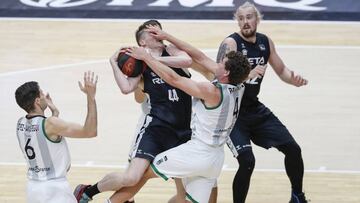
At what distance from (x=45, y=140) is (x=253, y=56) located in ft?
8.93

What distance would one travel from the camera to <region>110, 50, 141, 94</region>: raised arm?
9.02m

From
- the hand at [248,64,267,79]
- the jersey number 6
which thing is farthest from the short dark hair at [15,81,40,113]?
the hand at [248,64,267,79]

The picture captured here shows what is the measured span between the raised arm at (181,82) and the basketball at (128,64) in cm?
22

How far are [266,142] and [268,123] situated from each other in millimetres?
201

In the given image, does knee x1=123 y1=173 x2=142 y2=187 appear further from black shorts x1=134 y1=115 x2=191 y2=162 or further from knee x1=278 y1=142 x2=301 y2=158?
knee x1=278 y1=142 x2=301 y2=158

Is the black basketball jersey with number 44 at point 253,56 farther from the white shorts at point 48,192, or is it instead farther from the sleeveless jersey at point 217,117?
the white shorts at point 48,192

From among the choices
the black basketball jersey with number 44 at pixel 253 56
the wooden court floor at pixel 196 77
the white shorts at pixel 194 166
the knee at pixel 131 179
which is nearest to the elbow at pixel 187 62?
the white shorts at pixel 194 166

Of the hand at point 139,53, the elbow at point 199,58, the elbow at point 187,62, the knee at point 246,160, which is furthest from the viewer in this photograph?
the knee at point 246,160

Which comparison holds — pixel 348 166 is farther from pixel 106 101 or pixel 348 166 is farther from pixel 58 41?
pixel 58 41

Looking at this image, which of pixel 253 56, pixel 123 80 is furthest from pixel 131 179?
pixel 253 56

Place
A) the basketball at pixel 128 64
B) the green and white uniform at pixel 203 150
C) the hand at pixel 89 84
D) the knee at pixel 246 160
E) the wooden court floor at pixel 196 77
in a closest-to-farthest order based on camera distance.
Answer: the hand at pixel 89 84
the green and white uniform at pixel 203 150
the basketball at pixel 128 64
the knee at pixel 246 160
the wooden court floor at pixel 196 77

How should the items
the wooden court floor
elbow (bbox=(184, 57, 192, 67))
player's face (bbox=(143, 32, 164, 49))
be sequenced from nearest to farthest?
elbow (bbox=(184, 57, 192, 67)) → player's face (bbox=(143, 32, 164, 49)) → the wooden court floor

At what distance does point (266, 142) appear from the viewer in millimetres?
10141

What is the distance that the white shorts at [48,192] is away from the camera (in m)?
8.41
